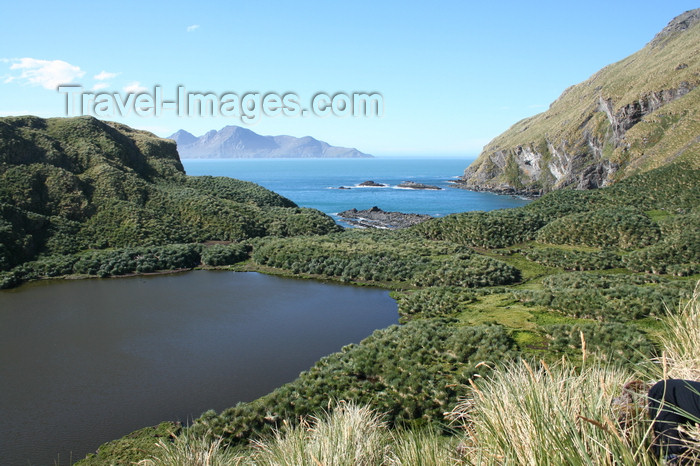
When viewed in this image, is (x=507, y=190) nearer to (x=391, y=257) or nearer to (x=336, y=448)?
(x=391, y=257)

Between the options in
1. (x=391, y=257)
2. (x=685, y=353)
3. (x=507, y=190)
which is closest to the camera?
(x=685, y=353)

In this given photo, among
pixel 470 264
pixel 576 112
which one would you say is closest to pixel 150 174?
pixel 470 264

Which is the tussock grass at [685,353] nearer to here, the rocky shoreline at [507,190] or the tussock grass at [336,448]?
the tussock grass at [336,448]

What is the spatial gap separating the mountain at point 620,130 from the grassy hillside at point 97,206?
5372 cm

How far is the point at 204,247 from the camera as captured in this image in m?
48.0

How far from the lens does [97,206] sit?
177ft

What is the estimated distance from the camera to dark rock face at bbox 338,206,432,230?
71969mm

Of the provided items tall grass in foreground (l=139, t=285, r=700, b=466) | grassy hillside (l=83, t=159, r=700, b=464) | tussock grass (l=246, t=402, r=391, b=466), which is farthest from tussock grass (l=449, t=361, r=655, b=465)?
tussock grass (l=246, t=402, r=391, b=466)

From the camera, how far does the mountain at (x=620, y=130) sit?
74750 mm

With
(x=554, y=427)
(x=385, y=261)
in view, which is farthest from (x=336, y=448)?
(x=385, y=261)

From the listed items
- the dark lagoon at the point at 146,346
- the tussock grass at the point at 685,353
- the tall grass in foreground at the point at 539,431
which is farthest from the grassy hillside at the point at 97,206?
the tussock grass at the point at 685,353

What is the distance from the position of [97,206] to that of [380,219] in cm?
4039

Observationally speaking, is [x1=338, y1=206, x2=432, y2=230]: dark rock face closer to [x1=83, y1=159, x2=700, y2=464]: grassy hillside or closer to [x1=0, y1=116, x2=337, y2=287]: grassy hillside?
[x1=0, y1=116, x2=337, y2=287]: grassy hillside

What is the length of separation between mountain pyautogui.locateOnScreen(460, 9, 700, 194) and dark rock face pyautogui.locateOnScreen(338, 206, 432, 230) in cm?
3410
